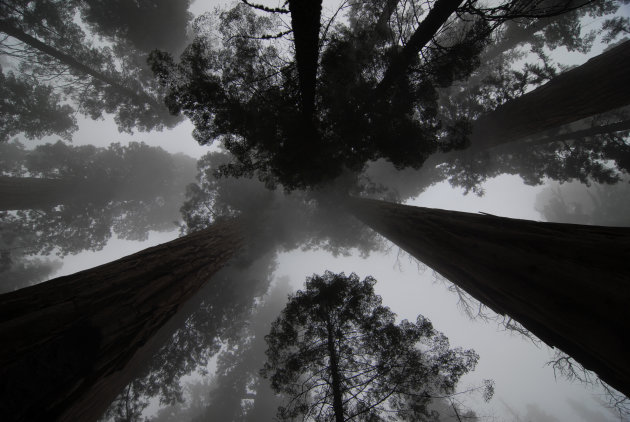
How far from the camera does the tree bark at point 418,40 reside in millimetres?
4328

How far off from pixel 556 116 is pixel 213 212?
14.8m

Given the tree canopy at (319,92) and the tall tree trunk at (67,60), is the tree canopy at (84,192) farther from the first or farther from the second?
the tree canopy at (319,92)

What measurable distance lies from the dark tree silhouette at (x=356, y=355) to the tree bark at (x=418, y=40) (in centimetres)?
512

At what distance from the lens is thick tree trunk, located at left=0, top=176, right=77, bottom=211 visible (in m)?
14.6

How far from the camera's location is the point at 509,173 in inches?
738

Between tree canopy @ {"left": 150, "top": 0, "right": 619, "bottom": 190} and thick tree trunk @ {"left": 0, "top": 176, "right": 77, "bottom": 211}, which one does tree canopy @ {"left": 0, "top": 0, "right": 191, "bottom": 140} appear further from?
tree canopy @ {"left": 150, "top": 0, "right": 619, "bottom": 190}

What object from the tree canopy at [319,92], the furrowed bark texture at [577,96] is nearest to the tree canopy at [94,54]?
the tree canopy at [319,92]

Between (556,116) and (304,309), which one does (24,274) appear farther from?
(556,116)

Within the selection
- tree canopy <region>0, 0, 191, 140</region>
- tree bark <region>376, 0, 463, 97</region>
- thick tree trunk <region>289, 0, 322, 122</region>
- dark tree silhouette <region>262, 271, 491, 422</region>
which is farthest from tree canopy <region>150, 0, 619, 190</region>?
tree canopy <region>0, 0, 191, 140</region>

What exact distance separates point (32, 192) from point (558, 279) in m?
22.7

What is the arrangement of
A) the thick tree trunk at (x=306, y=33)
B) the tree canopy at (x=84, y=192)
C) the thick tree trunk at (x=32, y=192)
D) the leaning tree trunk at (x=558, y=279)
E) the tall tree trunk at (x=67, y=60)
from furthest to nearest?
the tree canopy at (x=84, y=192) → the thick tree trunk at (x=32, y=192) → the tall tree trunk at (x=67, y=60) → the thick tree trunk at (x=306, y=33) → the leaning tree trunk at (x=558, y=279)

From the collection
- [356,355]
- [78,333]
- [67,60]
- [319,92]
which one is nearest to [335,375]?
[356,355]

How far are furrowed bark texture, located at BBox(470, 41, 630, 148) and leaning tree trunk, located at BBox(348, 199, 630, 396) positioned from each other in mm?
6155

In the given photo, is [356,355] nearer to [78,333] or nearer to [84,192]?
[78,333]
